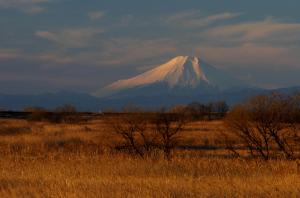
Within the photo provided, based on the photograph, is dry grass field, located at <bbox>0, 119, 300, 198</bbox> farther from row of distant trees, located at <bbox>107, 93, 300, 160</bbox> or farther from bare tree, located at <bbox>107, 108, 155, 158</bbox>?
bare tree, located at <bbox>107, 108, 155, 158</bbox>

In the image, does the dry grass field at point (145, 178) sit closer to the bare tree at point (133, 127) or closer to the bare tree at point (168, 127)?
the bare tree at point (168, 127)

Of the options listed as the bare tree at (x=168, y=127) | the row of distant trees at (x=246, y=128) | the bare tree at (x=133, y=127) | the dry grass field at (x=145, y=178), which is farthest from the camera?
the bare tree at (x=133, y=127)

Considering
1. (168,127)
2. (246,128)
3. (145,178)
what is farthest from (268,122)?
(145,178)

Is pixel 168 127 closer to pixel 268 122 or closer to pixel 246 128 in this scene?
pixel 246 128

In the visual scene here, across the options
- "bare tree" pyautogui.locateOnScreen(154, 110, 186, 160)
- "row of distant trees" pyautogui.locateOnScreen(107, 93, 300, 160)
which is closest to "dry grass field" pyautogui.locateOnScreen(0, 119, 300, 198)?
"row of distant trees" pyautogui.locateOnScreen(107, 93, 300, 160)

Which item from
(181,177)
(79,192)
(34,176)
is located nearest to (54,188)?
(79,192)

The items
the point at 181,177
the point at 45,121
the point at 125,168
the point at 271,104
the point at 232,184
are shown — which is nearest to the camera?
the point at 232,184

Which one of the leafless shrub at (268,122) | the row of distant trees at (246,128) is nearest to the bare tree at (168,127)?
the row of distant trees at (246,128)

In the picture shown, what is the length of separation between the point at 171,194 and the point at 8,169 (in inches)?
217

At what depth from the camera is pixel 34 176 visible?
485 inches

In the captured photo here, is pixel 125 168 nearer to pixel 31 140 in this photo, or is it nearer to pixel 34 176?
pixel 34 176

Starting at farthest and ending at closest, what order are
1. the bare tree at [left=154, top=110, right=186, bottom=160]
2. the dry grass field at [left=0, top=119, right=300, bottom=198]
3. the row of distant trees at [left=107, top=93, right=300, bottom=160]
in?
the bare tree at [left=154, top=110, right=186, bottom=160] → the row of distant trees at [left=107, top=93, right=300, bottom=160] → the dry grass field at [left=0, top=119, right=300, bottom=198]

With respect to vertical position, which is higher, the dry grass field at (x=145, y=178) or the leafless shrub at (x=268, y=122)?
the leafless shrub at (x=268, y=122)

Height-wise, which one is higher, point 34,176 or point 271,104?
point 271,104
